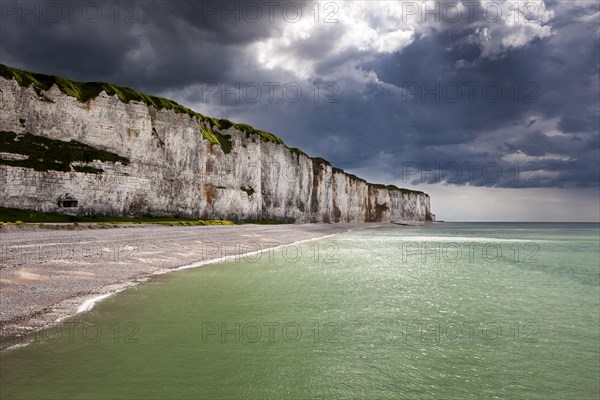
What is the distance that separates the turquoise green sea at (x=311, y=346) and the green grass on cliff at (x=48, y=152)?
34620 millimetres

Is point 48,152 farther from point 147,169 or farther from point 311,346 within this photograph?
point 311,346

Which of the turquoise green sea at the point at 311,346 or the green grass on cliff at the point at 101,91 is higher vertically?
the green grass on cliff at the point at 101,91

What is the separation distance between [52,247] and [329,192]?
9418 centimetres

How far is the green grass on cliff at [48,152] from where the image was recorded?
38625 mm

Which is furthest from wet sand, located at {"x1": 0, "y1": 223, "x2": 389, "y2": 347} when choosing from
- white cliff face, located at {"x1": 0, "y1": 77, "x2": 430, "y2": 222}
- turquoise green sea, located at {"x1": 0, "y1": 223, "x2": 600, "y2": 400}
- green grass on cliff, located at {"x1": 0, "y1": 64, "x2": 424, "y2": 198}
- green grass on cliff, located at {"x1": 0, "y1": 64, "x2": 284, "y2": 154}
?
green grass on cliff, located at {"x1": 0, "y1": 64, "x2": 284, "y2": 154}

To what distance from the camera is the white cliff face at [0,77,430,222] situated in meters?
40.3

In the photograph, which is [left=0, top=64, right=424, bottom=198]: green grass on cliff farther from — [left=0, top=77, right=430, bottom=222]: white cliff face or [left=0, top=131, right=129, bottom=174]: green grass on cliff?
[left=0, top=77, right=430, bottom=222]: white cliff face

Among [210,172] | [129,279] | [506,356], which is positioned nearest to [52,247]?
[129,279]

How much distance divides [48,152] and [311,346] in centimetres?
4637

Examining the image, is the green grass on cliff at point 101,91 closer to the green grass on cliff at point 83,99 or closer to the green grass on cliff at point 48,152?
the green grass on cliff at point 83,99

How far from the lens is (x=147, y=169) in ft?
172

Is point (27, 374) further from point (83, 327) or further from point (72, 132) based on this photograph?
point (72, 132)

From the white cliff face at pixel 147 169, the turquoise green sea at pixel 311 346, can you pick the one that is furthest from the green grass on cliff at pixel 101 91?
the turquoise green sea at pixel 311 346

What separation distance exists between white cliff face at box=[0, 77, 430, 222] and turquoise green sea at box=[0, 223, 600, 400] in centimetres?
3412
